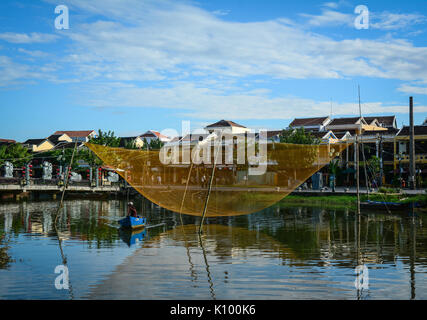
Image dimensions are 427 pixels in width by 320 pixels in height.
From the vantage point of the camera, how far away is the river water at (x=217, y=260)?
9492 millimetres

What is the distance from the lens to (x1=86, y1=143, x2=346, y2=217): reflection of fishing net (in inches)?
675

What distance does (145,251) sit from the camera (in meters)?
14.4

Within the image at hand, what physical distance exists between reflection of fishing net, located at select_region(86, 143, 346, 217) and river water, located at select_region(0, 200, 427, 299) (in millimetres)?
1191

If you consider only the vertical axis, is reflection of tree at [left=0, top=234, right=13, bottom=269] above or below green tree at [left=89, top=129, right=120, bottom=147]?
below

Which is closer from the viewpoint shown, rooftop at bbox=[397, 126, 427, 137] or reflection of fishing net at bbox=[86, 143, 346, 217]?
reflection of fishing net at bbox=[86, 143, 346, 217]

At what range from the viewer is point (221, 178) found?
2350 centimetres

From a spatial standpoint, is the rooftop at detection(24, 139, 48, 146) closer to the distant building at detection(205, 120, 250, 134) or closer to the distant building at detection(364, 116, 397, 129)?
the distant building at detection(205, 120, 250, 134)

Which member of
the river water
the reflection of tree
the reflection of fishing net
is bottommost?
Answer: the river water

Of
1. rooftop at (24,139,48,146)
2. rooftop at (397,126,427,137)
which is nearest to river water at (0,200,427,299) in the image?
rooftop at (397,126,427,137)

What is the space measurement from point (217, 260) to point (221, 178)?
1081 centimetres

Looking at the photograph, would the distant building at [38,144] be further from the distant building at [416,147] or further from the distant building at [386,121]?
the distant building at [386,121]

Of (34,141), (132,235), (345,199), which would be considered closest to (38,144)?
(34,141)

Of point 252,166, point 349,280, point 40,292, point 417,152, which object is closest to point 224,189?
point 252,166
